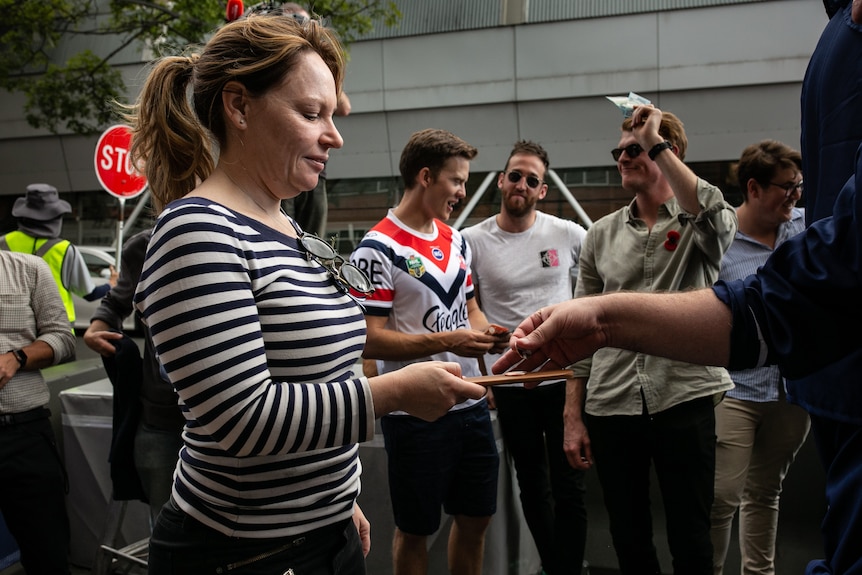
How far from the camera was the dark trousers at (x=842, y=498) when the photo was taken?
4.04ft

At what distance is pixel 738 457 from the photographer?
3744 millimetres

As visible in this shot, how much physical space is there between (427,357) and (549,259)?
3.86ft

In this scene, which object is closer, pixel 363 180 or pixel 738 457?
pixel 738 457

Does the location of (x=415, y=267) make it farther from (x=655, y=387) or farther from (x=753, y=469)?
(x=753, y=469)

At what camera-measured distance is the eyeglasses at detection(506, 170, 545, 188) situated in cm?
425

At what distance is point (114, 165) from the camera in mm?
9047

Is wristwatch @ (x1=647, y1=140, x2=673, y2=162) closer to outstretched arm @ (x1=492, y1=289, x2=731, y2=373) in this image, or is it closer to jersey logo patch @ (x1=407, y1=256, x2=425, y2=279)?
jersey logo patch @ (x1=407, y1=256, x2=425, y2=279)

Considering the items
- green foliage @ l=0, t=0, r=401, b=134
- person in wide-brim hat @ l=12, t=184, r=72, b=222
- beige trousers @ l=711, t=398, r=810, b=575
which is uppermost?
green foliage @ l=0, t=0, r=401, b=134

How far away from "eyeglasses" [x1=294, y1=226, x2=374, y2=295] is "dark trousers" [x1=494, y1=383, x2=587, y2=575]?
216 cm

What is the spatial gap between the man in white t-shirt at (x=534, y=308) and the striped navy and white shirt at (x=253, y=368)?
2056 mm

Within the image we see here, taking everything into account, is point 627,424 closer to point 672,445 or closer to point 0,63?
point 672,445

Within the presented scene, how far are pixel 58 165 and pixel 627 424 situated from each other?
20.0 m

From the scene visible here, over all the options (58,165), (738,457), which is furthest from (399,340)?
(58,165)

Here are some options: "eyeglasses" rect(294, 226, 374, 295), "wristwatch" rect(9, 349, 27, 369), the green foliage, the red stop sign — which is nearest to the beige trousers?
"eyeglasses" rect(294, 226, 374, 295)
